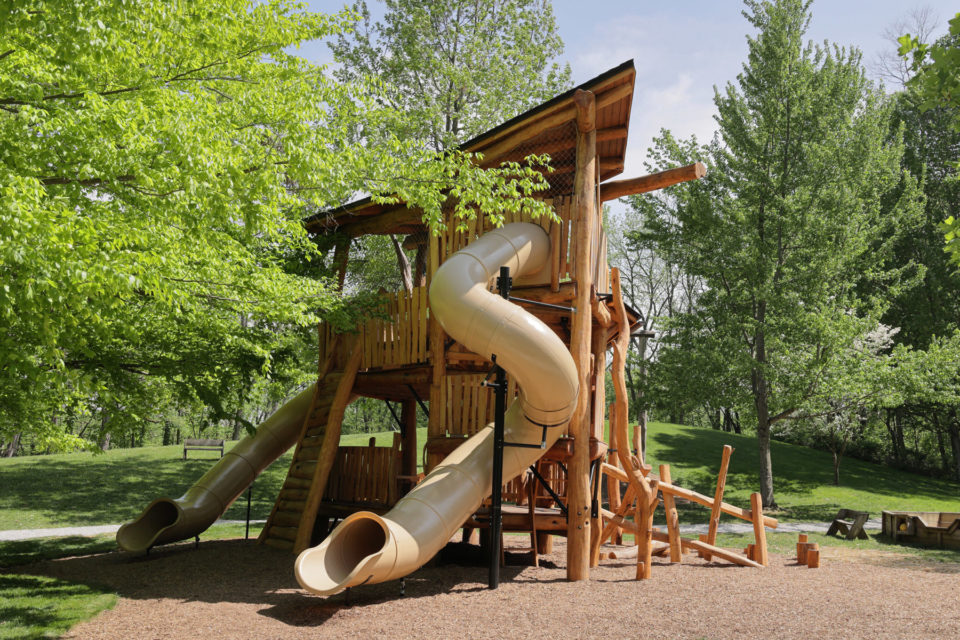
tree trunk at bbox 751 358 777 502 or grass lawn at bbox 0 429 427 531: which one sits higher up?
tree trunk at bbox 751 358 777 502

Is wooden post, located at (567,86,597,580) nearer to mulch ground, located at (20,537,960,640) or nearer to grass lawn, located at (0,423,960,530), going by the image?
mulch ground, located at (20,537,960,640)

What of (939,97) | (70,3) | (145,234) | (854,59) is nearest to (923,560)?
(939,97)

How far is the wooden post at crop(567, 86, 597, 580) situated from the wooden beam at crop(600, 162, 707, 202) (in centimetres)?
152

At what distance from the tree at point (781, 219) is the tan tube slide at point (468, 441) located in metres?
13.4

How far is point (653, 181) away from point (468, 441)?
5224 millimetres

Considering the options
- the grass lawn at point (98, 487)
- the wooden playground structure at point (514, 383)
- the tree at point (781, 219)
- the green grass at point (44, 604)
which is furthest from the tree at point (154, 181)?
the tree at point (781, 219)

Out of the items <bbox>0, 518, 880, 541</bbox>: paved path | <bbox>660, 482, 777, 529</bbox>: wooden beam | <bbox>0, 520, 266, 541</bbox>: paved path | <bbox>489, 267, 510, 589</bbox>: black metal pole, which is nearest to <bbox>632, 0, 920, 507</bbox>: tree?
<bbox>0, 518, 880, 541</bbox>: paved path

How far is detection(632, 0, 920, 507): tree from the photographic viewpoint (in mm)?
20875

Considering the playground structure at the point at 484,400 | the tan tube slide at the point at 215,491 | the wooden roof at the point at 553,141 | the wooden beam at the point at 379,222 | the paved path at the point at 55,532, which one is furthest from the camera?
the paved path at the point at 55,532

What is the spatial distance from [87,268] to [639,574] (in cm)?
761

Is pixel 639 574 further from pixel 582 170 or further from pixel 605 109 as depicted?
pixel 605 109


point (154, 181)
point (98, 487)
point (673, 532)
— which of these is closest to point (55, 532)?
point (98, 487)

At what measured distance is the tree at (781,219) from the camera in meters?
20.9

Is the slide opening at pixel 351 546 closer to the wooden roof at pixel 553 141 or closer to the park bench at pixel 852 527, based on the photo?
the wooden roof at pixel 553 141
